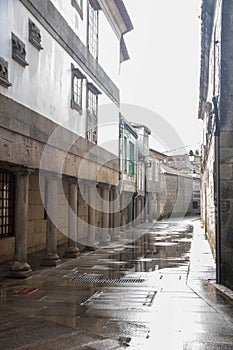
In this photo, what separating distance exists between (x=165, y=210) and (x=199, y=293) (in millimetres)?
38729

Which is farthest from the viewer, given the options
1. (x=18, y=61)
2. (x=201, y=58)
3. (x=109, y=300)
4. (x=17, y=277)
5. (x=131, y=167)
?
(x=131, y=167)

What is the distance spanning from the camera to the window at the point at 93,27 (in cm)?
1446

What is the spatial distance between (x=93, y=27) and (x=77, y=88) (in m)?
3.11

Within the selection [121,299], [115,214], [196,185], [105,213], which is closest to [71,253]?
[105,213]

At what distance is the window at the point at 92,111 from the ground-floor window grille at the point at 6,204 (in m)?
3.07

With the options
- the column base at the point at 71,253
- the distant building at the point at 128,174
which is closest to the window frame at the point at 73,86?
the column base at the point at 71,253

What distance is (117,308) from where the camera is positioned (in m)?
6.76

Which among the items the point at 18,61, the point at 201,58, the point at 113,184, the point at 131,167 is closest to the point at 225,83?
the point at 18,61

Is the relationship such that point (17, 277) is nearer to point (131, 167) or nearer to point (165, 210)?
point (131, 167)

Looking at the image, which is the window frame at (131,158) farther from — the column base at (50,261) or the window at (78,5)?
the column base at (50,261)

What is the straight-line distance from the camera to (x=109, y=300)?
7363 mm

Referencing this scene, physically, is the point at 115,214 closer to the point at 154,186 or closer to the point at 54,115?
the point at 54,115

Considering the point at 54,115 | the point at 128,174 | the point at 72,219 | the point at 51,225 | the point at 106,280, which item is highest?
the point at 54,115

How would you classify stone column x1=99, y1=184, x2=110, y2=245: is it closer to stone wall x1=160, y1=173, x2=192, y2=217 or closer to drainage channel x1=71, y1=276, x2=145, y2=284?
drainage channel x1=71, y1=276, x2=145, y2=284
